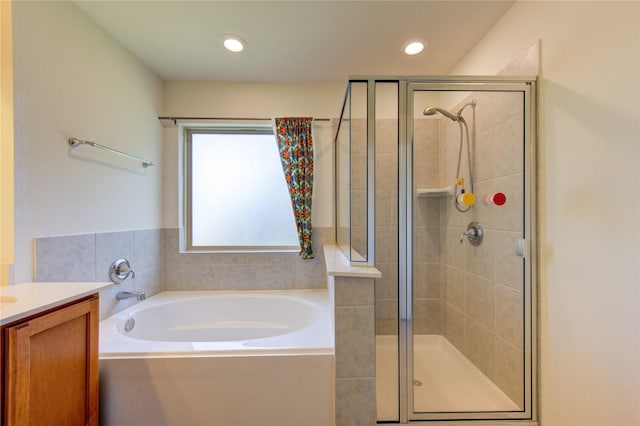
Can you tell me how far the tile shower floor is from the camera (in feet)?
4.60

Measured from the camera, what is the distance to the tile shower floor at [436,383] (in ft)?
4.60

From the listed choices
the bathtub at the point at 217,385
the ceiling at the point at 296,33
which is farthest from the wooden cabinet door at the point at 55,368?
the ceiling at the point at 296,33

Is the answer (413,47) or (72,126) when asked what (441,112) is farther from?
(72,126)

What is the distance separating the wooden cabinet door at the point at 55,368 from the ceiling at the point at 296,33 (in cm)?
162

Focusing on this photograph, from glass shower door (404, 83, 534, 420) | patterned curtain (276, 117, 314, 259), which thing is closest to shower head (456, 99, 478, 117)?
glass shower door (404, 83, 534, 420)

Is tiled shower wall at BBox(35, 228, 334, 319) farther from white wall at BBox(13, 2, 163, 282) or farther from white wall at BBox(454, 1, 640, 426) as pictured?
white wall at BBox(454, 1, 640, 426)

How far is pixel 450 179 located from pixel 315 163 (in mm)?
1109

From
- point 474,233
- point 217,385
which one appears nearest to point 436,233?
point 474,233

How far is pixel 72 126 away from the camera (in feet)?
4.75

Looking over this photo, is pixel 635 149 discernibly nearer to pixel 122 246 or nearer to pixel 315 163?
pixel 315 163

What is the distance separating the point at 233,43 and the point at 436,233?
1.89 meters

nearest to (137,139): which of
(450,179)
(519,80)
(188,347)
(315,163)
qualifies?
(315,163)

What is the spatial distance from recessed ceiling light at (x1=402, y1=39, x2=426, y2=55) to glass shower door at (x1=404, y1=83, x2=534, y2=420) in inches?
19.0

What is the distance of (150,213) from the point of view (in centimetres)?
214
